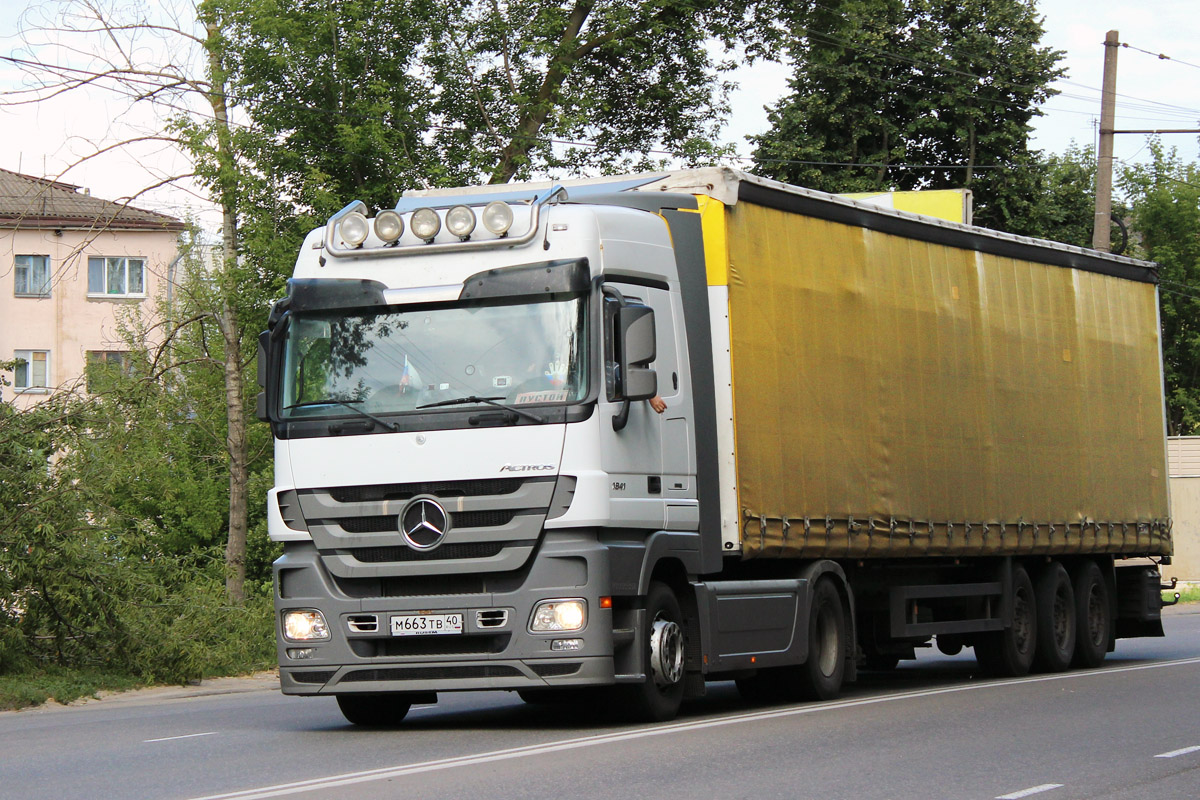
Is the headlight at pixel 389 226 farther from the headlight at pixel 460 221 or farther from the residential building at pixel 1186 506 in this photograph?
the residential building at pixel 1186 506

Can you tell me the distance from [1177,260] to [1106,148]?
32.3 m

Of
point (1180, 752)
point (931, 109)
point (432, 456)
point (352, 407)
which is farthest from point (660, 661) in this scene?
point (931, 109)

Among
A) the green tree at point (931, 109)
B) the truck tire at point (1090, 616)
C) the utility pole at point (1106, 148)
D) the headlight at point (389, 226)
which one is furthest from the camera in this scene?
the green tree at point (931, 109)

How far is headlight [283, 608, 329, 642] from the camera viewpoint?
10805mm

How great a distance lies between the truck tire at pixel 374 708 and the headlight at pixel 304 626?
2.82 ft

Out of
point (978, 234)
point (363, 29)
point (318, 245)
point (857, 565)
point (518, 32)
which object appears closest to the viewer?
point (318, 245)

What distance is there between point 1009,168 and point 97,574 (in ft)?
94.0

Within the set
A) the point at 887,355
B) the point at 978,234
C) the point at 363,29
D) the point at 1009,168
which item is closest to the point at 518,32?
the point at 363,29

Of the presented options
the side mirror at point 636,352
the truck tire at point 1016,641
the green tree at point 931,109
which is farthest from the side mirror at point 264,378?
the green tree at point 931,109

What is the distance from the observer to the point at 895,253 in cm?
1430

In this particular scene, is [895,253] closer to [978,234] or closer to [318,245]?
[978,234]

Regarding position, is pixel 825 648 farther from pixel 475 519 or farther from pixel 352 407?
pixel 352 407

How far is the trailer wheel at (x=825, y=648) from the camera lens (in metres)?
12.7

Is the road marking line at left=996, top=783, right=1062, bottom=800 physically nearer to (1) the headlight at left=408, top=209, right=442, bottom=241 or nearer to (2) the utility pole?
(1) the headlight at left=408, top=209, right=442, bottom=241
